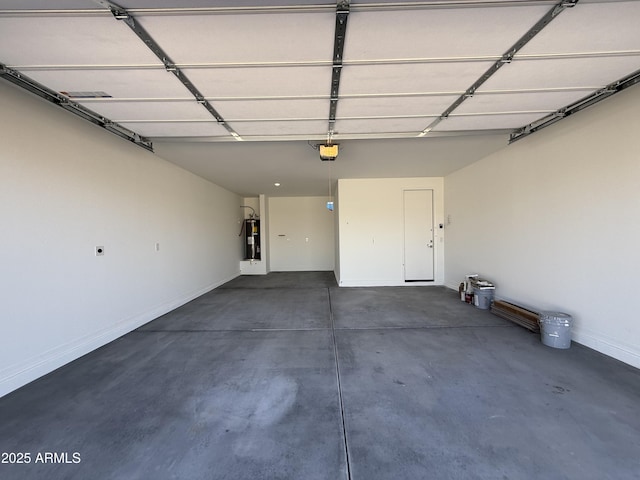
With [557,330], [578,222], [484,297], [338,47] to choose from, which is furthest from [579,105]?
[484,297]

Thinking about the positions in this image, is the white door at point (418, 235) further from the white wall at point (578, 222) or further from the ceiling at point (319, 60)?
the ceiling at point (319, 60)

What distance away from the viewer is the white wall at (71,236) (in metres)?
2.23

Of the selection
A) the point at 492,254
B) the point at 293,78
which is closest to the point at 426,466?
the point at 293,78

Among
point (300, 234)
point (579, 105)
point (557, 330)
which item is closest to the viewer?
point (579, 105)

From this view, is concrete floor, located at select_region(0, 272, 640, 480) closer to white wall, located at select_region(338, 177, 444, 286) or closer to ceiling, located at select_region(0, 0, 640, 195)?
ceiling, located at select_region(0, 0, 640, 195)

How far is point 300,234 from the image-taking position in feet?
29.5

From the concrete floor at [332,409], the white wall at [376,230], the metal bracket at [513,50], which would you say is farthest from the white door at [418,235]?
the metal bracket at [513,50]

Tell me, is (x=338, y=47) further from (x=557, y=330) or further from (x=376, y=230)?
(x=376, y=230)

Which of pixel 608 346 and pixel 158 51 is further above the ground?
pixel 158 51

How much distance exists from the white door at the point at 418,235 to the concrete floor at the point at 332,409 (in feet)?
9.32

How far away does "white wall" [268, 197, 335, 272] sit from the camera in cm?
892

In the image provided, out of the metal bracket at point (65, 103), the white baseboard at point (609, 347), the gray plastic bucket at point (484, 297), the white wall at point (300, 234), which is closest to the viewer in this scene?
the metal bracket at point (65, 103)

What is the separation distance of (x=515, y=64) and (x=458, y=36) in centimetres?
63

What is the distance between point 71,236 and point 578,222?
5677mm
